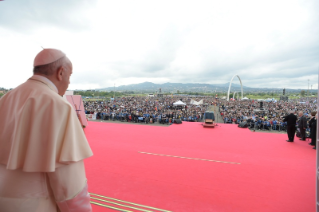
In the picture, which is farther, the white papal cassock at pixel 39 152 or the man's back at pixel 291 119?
the man's back at pixel 291 119

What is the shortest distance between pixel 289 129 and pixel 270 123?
18.1 ft

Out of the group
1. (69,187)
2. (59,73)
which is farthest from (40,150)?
(59,73)

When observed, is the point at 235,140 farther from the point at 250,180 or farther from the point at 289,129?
the point at 250,180

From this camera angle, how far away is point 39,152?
0.86m

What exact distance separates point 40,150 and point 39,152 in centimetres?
1

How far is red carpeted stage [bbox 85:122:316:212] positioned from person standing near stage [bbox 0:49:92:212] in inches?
88.0

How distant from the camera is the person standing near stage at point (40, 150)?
849mm

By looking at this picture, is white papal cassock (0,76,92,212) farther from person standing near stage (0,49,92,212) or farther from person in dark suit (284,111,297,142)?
person in dark suit (284,111,297,142)

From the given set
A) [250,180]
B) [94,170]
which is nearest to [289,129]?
[250,180]

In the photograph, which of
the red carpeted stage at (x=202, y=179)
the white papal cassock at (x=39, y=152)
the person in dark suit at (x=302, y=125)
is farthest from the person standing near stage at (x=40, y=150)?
the person in dark suit at (x=302, y=125)

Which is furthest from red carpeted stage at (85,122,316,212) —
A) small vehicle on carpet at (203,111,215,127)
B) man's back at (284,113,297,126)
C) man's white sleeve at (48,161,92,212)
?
small vehicle on carpet at (203,111,215,127)

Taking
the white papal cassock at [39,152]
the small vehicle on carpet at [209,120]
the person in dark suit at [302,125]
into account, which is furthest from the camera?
the small vehicle on carpet at [209,120]

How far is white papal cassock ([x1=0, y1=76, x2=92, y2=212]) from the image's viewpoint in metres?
0.85

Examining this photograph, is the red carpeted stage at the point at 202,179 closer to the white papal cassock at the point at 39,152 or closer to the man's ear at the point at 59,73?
the white papal cassock at the point at 39,152
